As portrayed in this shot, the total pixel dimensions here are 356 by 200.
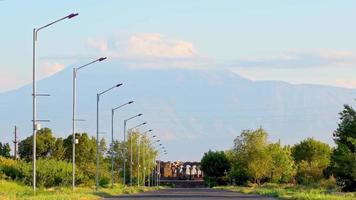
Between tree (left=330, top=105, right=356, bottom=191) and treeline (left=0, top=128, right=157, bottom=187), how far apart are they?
23.0 m

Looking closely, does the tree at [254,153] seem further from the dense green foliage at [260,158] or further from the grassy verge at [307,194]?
the grassy verge at [307,194]

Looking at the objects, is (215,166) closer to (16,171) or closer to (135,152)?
(135,152)

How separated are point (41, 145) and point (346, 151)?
201 ft

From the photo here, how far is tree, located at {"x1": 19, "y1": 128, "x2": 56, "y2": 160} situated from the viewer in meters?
130

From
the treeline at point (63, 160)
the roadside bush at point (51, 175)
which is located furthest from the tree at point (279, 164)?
the roadside bush at point (51, 175)

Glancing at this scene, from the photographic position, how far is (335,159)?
7988 cm

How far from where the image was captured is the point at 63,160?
124 metres

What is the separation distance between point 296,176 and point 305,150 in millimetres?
22841

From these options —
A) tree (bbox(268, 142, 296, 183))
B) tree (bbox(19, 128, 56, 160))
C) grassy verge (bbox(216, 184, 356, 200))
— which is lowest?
grassy verge (bbox(216, 184, 356, 200))

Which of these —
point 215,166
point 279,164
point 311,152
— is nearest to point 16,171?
point 279,164

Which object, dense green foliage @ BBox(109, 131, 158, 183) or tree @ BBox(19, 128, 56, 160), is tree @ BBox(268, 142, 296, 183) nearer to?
dense green foliage @ BBox(109, 131, 158, 183)

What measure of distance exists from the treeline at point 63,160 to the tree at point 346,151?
2305 cm

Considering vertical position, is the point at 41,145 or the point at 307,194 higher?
the point at 41,145

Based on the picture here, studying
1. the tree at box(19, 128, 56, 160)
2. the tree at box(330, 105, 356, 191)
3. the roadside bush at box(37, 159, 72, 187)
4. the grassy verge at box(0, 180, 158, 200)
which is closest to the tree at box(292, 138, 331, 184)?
the tree at box(19, 128, 56, 160)
